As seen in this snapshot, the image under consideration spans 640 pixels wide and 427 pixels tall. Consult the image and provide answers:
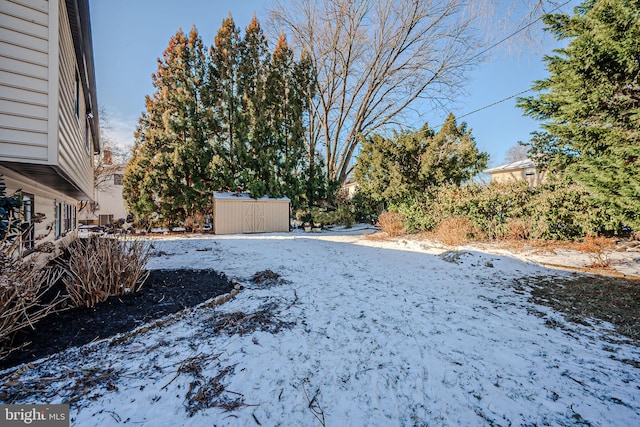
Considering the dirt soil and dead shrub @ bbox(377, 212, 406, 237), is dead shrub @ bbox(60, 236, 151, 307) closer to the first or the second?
the dirt soil

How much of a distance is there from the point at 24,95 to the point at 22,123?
0.34 meters

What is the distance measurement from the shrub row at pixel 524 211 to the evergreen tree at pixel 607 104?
2.91 ft

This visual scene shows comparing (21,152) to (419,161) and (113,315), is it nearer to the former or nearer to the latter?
(113,315)

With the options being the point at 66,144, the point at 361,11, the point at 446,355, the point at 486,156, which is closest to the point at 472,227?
the point at 486,156

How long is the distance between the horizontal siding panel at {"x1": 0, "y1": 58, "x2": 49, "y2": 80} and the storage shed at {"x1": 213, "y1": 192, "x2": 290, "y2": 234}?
9.31 metres

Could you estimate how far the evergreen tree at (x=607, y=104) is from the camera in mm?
4621

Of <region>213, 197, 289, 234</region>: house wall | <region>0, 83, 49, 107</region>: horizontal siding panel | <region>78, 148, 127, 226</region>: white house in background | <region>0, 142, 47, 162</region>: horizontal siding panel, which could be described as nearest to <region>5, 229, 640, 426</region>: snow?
<region>0, 142, 47, 162</region>: horizontal siding panel

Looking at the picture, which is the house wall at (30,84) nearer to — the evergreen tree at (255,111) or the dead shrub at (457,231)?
the dead shrub at (457,231)

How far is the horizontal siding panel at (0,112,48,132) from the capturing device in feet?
9.52

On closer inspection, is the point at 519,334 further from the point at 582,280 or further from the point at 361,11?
the point at 361,11

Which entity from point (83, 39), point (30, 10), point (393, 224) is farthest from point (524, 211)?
point (83, 39)

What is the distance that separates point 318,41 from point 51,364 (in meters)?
17.4

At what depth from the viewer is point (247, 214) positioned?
43.0 feet

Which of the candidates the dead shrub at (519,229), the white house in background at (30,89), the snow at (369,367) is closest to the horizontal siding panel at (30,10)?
the white house in background at (30,89)
